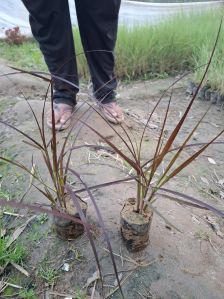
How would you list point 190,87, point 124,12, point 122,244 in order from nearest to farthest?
point 122,244, point 190,87, point 124,12

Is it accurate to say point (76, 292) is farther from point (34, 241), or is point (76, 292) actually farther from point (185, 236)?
point (185, 236)

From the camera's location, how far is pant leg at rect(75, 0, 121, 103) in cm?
192

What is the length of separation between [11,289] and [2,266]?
96 mm

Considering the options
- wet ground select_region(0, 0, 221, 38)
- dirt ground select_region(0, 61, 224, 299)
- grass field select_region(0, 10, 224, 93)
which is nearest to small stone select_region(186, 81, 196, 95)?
grass field select_region(0, 10, 224, 93)

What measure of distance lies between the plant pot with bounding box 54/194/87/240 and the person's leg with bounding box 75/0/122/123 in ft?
2.56

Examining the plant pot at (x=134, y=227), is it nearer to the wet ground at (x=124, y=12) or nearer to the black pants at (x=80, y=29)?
the black pants at (x=80, y=29)

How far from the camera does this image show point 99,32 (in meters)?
1.99

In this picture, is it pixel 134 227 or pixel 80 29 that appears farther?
pixel 80 29

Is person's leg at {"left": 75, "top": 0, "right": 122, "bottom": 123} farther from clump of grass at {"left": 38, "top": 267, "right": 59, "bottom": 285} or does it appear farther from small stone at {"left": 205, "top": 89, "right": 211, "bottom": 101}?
small stone at {"left": 205, "top": 89, "right": 211, "bottom": 101}

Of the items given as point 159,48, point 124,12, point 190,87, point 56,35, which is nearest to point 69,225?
point 56,35

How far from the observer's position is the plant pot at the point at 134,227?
3.85 ft

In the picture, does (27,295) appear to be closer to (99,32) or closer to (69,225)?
(69,225)

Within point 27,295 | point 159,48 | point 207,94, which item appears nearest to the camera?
point 27,295

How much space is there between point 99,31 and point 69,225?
1169 mm
